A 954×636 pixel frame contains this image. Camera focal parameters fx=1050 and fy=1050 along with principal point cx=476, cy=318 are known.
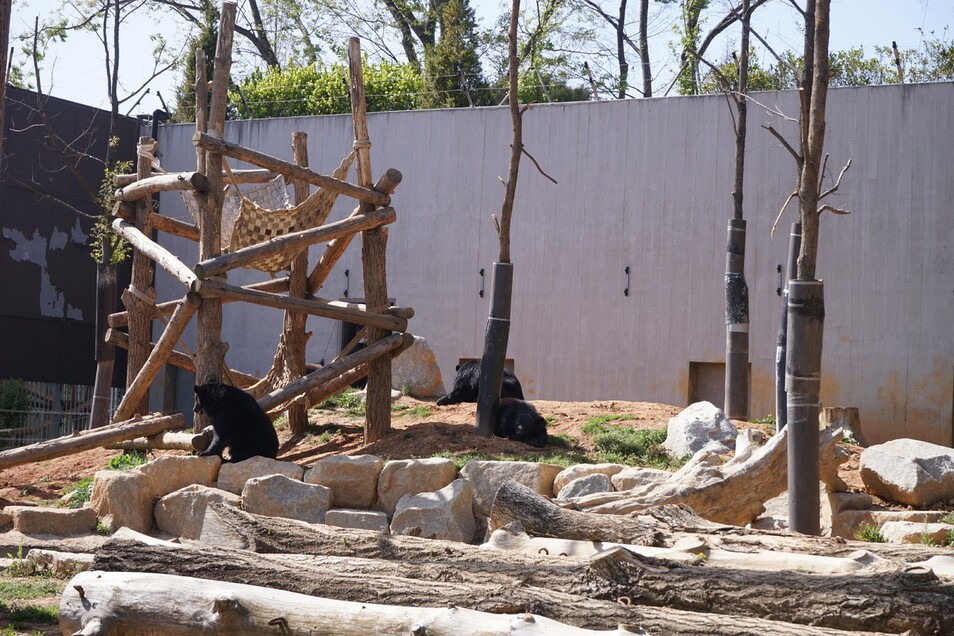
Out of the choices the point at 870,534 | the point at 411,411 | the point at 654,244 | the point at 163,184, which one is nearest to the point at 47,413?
the point at 163,184

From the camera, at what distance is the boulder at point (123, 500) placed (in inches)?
364

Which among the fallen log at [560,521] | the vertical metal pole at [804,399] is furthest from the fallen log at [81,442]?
the vertical metal pole at [804,399]

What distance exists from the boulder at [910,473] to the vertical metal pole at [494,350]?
3740 mm

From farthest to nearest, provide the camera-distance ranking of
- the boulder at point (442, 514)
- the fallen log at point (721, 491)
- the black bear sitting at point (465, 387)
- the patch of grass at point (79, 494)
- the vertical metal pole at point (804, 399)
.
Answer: the black bear sitting at point (465, 387)
the patch of grass at point (79, 494)
the boulder at point (442, 514)
the fallen log at point (721, 491)
the vertical metal pole at point (804, 399)

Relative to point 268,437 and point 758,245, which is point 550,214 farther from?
point 268,437

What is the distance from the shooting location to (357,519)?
8.89m

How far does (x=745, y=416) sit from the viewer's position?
42.5 ft

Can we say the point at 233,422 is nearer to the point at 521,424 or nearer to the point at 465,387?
the point at 521,424

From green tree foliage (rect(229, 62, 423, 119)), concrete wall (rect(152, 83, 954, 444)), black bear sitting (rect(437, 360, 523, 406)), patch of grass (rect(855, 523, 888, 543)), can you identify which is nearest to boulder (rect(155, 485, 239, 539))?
black bear sitting (rect(437, 360, 523, 406))

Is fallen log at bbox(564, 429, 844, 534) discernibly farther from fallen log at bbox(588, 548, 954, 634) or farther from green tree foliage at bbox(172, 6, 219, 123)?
green tree foliage at bbox(172, 6, 219, 123)

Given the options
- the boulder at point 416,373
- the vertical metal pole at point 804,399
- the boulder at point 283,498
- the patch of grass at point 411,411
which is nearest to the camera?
the vertical metal pole at point 804,399

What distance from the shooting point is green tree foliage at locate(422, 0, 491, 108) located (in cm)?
2361

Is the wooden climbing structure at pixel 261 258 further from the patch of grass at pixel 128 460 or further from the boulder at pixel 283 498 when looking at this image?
the boulder at pixel 283 498

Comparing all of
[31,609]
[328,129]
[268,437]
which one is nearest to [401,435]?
[268,437]
